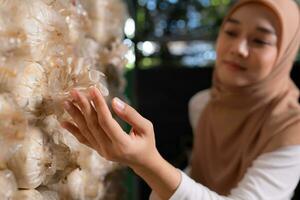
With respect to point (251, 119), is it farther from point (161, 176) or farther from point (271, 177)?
point (161, 176)

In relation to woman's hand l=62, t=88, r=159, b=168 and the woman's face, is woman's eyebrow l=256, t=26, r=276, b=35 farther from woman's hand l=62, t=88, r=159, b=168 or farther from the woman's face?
woman's hand l=62, t=88, r=159, b=168

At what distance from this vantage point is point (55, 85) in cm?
78

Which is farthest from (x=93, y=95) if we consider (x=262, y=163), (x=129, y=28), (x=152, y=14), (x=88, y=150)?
(x=152, y=14)

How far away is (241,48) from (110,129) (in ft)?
1.80

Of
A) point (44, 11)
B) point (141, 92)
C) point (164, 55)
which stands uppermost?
point (44, 11)

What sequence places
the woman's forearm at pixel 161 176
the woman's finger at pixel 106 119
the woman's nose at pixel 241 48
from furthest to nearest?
the woman's nose at pixel 241 48
the woman's forearm at pixel 161 176
the woman's finger at pixel 106 119

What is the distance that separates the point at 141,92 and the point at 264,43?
3.72 ft

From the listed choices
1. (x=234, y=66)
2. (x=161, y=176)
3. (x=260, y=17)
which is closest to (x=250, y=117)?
(x=234, y=66)

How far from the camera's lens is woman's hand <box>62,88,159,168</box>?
27.2 inches

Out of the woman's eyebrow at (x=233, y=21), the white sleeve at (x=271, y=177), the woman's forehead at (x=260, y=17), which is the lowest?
the white sleeve at (x=271, y=177)

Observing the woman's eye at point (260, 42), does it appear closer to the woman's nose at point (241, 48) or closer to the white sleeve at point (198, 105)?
the woman's nose at point (241, 48)

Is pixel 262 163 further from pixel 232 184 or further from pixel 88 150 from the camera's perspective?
pixel 88 150

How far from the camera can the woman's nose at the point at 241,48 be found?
1.14 m

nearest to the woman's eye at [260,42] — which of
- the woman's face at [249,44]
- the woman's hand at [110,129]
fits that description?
the woman's face at [249,44]
